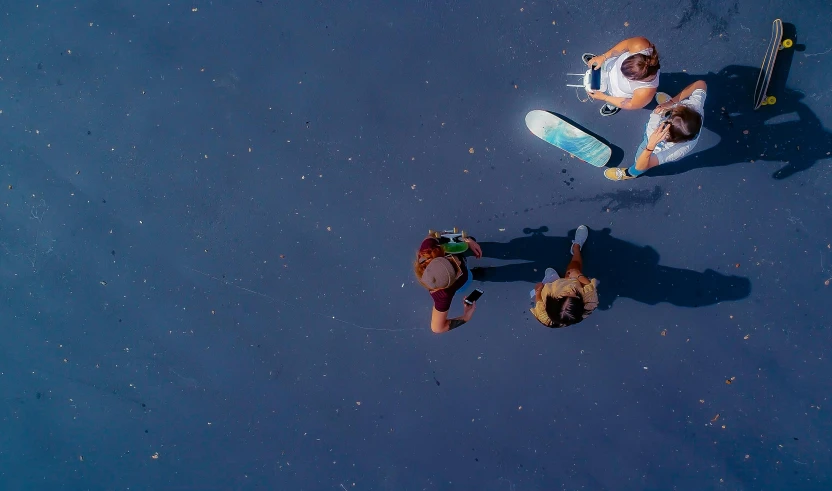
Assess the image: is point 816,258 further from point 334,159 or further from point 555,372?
point 334,159

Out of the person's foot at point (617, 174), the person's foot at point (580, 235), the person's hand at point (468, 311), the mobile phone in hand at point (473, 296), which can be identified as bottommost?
the person's foot at point (580, 235)

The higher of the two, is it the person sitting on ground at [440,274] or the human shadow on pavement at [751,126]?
the person sitting on ground at [440,274]

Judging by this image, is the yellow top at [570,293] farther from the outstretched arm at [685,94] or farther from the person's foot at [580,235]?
the outstretched arm at [685,94]

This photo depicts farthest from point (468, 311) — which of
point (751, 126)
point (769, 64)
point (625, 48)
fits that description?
point (769, 64)

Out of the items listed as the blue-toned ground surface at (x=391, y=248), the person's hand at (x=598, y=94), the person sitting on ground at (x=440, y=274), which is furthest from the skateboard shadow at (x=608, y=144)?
the person sitting on ground at (x=440, y=274)

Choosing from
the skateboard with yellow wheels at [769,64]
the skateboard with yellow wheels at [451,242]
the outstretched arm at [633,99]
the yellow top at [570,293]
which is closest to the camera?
the yellow top at [570,293]

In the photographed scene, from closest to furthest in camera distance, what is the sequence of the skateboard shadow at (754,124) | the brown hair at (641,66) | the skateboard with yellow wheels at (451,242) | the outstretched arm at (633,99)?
the brown hair at (641,66) → the outstretched arm at (633,99) → the skateboard with yellow wheels at (451,242) → the skateboard shadow at (754,124)

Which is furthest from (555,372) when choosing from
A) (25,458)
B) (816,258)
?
(25,458)

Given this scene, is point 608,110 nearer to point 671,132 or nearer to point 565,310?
point 671,132
